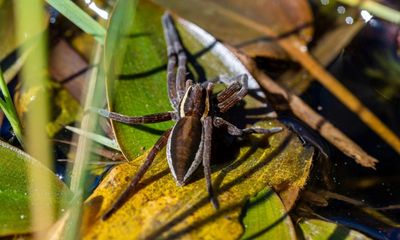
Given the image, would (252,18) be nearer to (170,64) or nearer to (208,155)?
(170,64)

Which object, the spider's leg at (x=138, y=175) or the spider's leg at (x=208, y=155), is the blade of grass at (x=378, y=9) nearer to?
the spider's leg at (x=208, y=155)

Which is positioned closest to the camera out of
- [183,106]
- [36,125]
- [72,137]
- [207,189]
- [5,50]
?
[36,125]

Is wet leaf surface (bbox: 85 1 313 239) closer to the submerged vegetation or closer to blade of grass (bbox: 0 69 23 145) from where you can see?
the submerged vegetation

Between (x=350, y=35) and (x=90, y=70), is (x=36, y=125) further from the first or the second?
(x=350, y=35)

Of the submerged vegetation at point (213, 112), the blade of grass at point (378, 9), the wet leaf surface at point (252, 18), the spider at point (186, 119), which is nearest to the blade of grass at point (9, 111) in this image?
the submerged vegetation at point (213, 112)

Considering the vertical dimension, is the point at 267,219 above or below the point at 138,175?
below

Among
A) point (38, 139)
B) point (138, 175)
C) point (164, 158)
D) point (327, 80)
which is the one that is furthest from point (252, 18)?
point (38, 139)

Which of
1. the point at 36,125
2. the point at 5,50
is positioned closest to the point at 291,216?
the point at 36,125

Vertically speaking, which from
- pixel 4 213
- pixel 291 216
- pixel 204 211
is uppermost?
pixel 4 213
